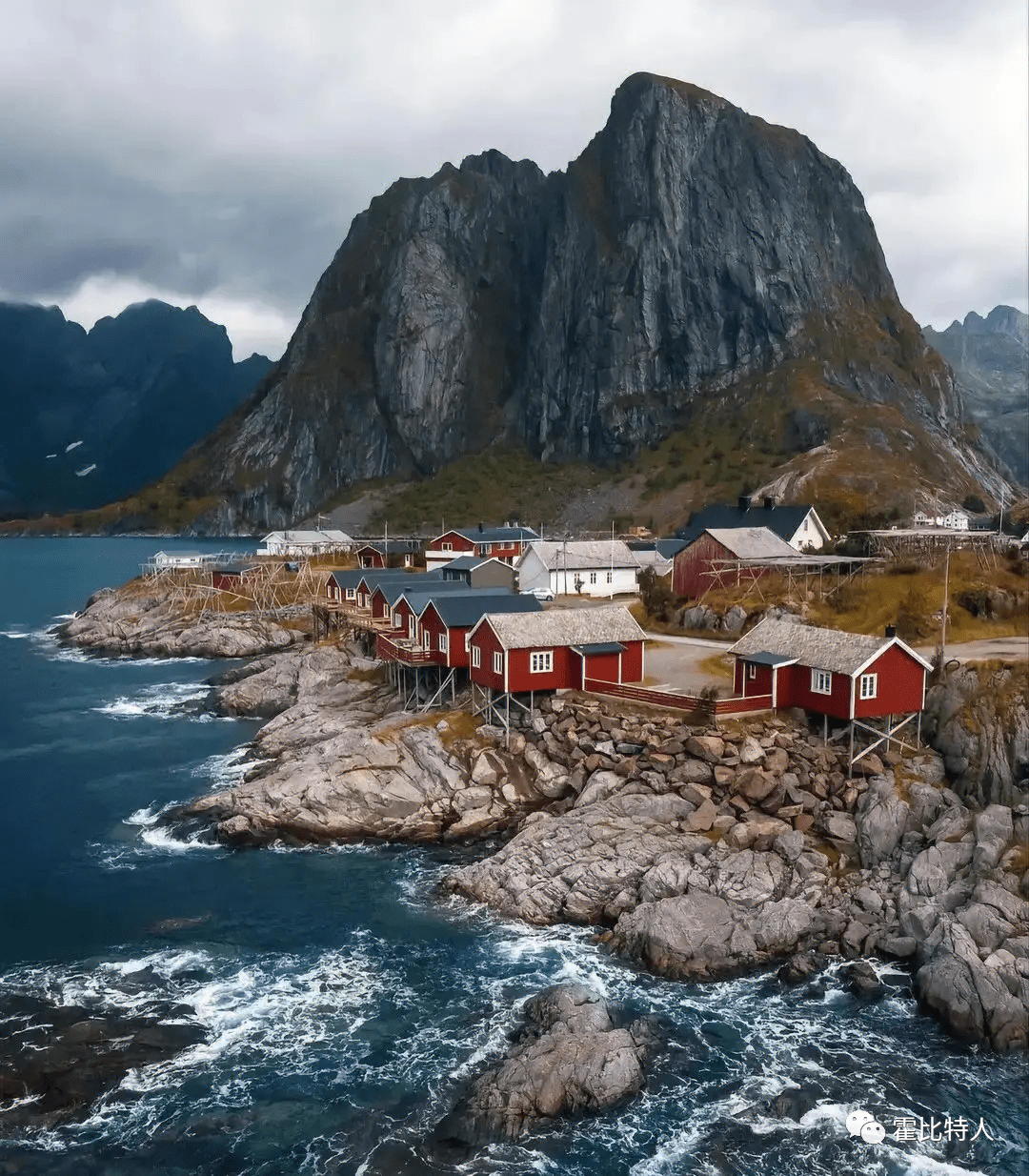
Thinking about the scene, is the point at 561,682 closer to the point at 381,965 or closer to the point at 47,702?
the point at 381,965

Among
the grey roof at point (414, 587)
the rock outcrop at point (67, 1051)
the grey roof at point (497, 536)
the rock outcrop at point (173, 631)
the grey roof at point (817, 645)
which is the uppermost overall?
the grey roof at point (497, 536)

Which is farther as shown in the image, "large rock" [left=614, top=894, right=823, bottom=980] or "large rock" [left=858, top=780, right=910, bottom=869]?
"large rock" [left=858, top=780, right=910, bottom=869]

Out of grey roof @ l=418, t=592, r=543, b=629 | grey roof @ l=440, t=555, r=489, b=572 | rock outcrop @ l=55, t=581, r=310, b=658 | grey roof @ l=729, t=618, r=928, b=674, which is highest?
grey roof @ l=440, t=555, r=489, b=572

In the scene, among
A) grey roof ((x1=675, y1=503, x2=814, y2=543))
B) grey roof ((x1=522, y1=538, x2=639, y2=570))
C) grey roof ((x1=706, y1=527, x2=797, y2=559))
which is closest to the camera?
grey roof ((x1=706, y1=527, x2=797, y2=559))

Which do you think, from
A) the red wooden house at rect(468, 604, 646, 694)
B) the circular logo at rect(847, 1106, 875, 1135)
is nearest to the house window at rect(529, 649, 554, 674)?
the red wooden house at rect(468, 604, 646, 694)

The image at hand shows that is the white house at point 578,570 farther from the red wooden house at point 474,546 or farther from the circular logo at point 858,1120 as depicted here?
the circular logo at point 858,1120

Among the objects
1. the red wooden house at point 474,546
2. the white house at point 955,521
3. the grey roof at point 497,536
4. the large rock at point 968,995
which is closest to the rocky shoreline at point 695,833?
the large rock at point 968,995

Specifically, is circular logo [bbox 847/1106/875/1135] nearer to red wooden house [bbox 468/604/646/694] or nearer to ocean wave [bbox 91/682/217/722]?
red wooden house [bbox 468/604/646/694]
